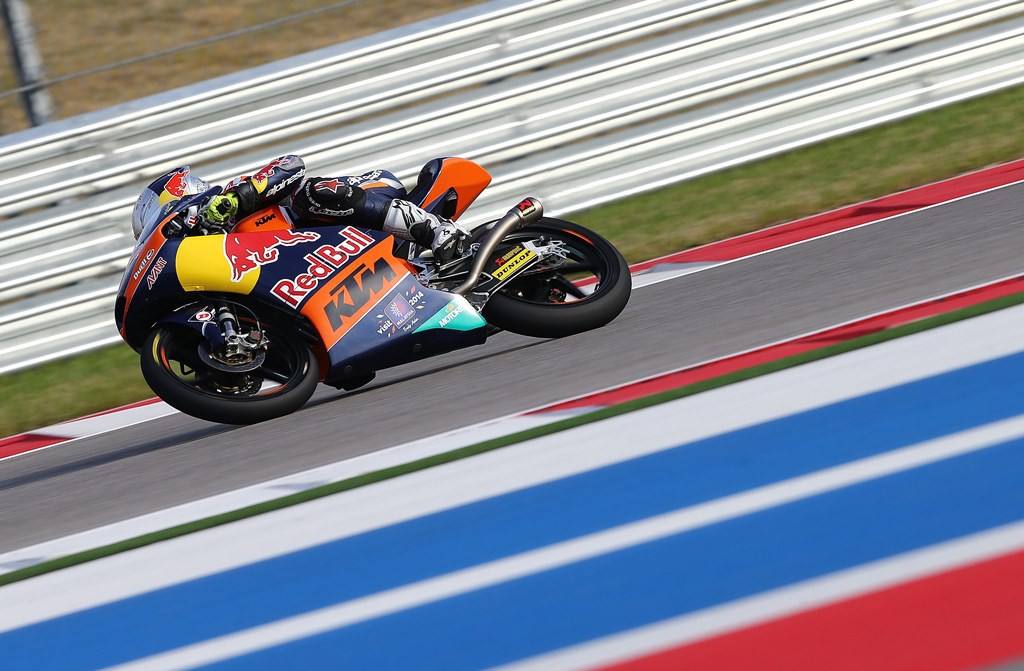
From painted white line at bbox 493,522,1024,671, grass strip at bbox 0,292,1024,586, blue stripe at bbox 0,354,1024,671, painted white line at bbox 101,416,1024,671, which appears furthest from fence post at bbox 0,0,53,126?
painted white line at bbox 493,522,1024,671

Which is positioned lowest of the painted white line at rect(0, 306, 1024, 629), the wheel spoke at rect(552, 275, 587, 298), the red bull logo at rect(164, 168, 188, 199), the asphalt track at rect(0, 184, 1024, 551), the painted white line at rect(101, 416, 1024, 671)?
the asphalt track at rect(0, 184, 1024, 551)

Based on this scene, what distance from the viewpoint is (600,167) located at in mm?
9039

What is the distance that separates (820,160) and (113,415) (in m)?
4.97

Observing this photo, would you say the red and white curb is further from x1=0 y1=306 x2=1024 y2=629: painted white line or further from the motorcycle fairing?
the motorcycle fairing

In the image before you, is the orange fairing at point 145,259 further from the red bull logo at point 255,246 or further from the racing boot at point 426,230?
the racing boot at point 426,230

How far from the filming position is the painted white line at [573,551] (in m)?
3.31

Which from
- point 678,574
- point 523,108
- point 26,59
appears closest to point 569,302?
point 678,574

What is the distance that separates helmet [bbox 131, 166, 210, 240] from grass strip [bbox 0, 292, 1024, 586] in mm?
1779

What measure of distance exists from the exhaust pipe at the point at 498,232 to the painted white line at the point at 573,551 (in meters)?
2.31

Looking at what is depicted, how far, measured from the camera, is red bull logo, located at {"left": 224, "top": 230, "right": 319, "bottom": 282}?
5.57 metres

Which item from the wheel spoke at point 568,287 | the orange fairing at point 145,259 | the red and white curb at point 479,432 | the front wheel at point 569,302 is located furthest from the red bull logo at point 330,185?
the red and white curb at point 479,432

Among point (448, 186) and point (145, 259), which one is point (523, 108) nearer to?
point (448, 186)

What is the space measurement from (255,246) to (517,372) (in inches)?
49.4

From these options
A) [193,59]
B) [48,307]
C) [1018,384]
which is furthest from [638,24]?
[1018,384]
